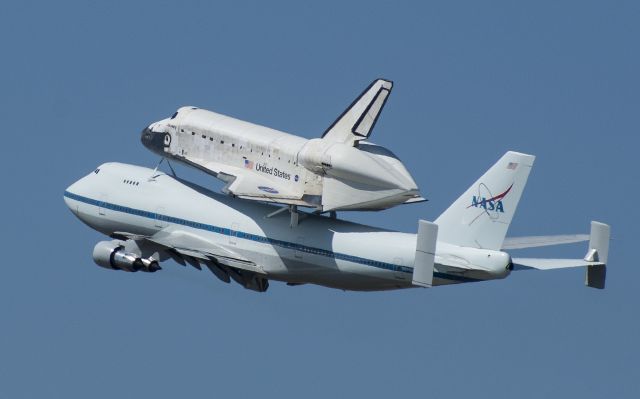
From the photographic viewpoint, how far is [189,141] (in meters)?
108

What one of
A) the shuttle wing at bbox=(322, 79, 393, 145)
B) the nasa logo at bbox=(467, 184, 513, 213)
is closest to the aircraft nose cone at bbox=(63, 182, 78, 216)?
the shuttle wing at bbox=(322, 79, 393, 145)

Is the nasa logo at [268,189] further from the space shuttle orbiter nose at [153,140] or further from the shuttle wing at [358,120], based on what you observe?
the space shuttle orbiter nose at [153,140]

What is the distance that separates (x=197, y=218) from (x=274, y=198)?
5.64m

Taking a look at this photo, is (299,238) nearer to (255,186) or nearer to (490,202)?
(255,186)

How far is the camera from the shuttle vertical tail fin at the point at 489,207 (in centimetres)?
10019

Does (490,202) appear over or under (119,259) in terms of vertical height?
over

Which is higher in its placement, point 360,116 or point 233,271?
point 360,116

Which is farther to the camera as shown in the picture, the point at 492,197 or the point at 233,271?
the point at 233,271

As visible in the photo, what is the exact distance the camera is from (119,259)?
354ft

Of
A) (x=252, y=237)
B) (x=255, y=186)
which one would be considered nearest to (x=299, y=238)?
(x=252, y=237)

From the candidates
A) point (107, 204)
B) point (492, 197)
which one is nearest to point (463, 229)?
point (492, 197)

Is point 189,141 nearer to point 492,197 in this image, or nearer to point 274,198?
point 274,198

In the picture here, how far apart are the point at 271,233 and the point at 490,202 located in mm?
10392

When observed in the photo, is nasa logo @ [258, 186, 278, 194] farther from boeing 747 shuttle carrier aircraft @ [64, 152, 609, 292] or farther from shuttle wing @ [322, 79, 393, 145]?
shuttle wing @ [322, 79, 393, 145]
